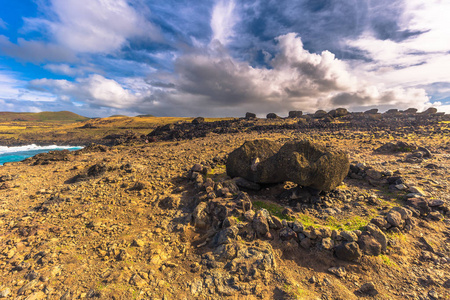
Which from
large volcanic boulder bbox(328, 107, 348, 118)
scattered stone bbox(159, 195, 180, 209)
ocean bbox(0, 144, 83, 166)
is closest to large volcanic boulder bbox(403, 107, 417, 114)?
large volcanic boulder bbox(328, 107, 348, 118)

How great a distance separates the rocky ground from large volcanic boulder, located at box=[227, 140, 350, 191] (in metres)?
0.65

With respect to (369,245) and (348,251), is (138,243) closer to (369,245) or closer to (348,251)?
(348,251)

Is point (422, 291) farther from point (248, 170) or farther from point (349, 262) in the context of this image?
point (248, 170)

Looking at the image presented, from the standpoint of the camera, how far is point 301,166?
294 inches

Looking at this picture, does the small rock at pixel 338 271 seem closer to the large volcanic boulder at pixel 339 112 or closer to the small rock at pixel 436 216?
the small rock at pixel 436 216

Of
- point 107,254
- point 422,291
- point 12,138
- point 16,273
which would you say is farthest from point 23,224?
point 12,138

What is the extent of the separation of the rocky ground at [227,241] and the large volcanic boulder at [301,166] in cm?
65

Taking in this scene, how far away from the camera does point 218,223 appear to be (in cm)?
681

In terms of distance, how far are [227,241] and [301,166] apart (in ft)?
13.2

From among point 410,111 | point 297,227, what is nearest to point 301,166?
point 297,227

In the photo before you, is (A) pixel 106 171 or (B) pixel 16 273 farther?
(A) pixel 106 171

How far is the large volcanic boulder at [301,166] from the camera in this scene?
295 inches

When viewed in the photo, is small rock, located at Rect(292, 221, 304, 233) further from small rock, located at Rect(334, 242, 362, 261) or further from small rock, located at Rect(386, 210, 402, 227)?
small rock, located at Rect(386, 210, 402, 227)

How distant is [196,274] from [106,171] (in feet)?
33.5
